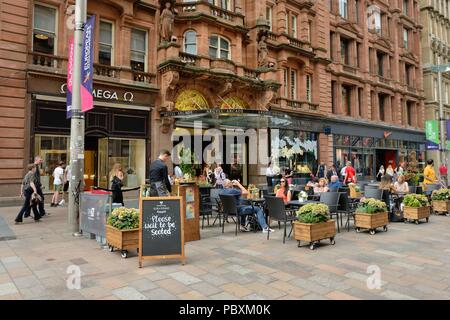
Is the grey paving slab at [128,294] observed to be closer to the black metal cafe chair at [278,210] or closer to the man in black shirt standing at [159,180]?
the man in black shirt standing at [159,180]

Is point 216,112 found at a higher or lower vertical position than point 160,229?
higher

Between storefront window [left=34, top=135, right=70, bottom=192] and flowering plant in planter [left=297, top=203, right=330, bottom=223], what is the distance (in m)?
11.3

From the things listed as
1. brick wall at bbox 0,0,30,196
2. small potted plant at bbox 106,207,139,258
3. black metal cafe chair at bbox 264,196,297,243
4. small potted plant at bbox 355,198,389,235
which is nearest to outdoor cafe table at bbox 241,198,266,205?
black metal cafe chair at bbox 264,196,297,243

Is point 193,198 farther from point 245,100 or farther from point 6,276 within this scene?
point 245,100

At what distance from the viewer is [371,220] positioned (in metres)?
8.55

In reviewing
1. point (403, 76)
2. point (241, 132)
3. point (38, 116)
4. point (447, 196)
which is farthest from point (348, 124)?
point (38, 116)

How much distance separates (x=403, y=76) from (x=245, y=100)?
2434 centimetres

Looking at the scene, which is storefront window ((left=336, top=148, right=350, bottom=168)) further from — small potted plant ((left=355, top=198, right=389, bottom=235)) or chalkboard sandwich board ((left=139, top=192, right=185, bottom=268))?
chalkboard sandwich board ((left=139, top=192, right=185, bottom=268))

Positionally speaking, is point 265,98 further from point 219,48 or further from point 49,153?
point 49,153

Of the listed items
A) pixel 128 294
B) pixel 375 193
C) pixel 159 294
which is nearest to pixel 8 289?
pixel 128 294

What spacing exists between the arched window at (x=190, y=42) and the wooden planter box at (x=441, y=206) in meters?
13.8

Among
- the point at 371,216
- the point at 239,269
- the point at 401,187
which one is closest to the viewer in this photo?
the point at 239,269

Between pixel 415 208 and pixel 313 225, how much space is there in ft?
16.8
